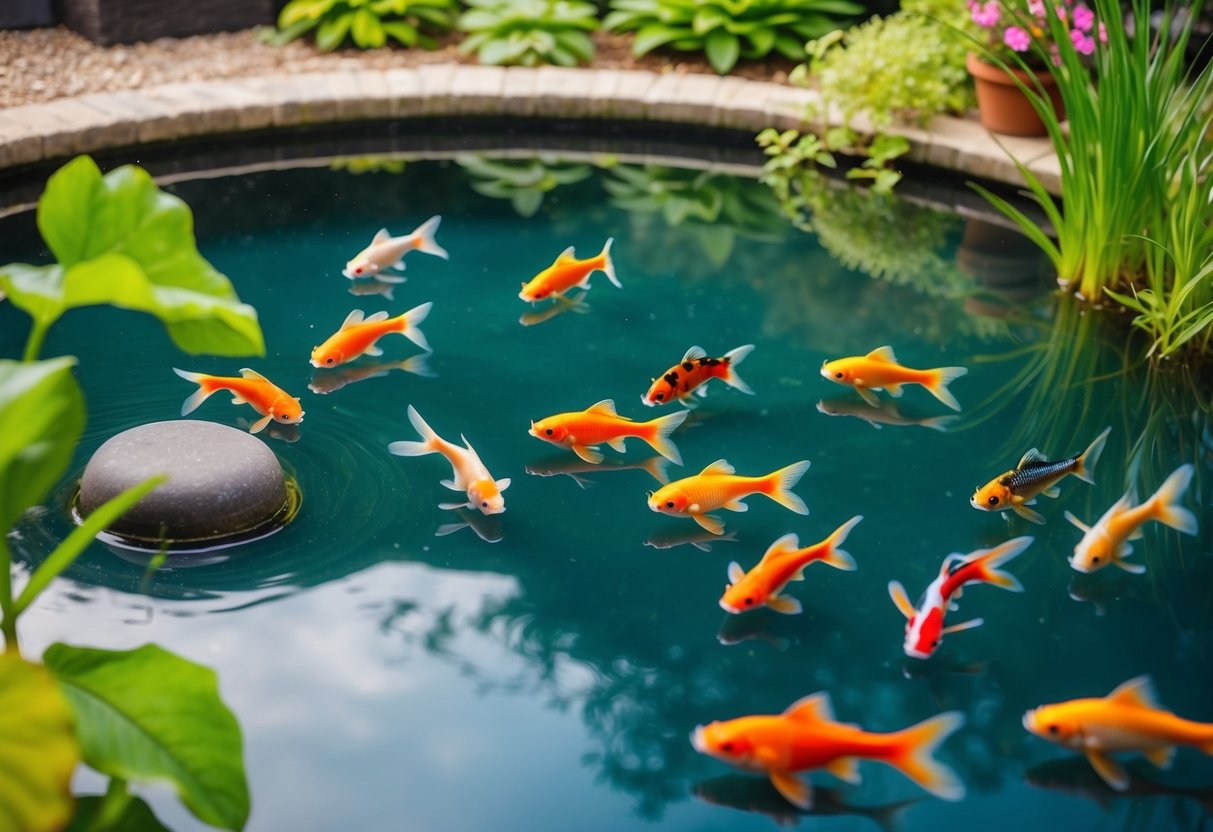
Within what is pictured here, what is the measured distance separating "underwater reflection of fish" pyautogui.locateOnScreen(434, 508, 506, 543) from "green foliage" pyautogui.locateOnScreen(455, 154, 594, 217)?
109 inches

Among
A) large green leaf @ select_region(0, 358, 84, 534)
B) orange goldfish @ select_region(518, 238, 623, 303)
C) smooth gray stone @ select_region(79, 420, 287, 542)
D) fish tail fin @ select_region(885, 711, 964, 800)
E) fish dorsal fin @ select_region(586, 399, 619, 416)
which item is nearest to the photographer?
large green leaf @ select_region(0, 358, 84, 534)

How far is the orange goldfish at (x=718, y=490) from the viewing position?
12.8ft

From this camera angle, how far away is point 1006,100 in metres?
7.03

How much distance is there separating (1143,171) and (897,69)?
6.70 ft

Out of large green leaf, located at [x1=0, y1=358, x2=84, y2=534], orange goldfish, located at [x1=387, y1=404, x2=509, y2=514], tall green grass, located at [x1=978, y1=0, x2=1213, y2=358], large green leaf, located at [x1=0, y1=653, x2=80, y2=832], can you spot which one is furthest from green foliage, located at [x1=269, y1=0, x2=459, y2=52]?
large green leaf, located at [x1=0, y1=653, x2=80, y2=832]

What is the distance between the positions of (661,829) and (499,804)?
394 mm

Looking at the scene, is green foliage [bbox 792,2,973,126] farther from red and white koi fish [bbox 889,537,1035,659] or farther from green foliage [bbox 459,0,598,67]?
red and white koi fish [bbox 889,537,1035,659]

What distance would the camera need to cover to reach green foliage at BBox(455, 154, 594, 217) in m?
6.81

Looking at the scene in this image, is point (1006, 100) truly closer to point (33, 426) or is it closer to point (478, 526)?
point (478, 526)

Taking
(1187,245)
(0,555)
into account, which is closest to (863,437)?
(1187,245)

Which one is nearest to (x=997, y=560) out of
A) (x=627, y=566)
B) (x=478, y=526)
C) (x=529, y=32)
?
(x=627, y=566)

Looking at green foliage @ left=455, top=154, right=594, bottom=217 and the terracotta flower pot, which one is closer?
green foliage @ left=455, top=154, right=594, bottom=217

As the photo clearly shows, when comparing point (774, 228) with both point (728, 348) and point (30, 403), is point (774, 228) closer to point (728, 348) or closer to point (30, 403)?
point (728, 348)

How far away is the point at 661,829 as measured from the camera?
3.07 metres
